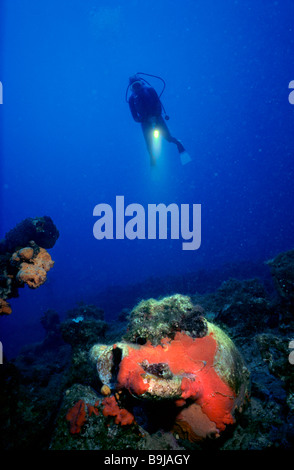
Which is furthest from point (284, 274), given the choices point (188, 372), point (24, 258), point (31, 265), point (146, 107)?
point (146, 107)

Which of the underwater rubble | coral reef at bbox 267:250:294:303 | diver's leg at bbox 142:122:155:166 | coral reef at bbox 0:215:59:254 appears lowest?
the underwater rubble

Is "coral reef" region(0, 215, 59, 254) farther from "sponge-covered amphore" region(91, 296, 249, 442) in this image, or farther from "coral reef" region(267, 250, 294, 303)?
→ "coral reef" region(267, 250, 294, 303)

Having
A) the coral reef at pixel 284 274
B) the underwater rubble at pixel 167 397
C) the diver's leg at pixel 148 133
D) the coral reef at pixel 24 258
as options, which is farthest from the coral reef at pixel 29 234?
the diver's leg at pixel 148 133

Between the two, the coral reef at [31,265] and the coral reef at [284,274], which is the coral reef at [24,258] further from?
the coral reef at [284,274]

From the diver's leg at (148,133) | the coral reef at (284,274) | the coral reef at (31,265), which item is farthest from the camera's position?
the diver's leg at (148,133)

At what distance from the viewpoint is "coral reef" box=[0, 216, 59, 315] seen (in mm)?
4465

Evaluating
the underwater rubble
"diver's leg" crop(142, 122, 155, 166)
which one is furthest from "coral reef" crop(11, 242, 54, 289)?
"diver's leg" crop(142, 122, 155, 166)

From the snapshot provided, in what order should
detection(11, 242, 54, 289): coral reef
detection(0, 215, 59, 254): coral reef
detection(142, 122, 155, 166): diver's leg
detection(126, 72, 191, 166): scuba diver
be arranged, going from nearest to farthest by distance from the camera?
detection(11, 242, 54, 289): coral reef → detection(0, 215, 59, 254): coral reef → detection(126, 72, 191, 166): scuba diver → detection(142, 122, 155, 166): diver's leg

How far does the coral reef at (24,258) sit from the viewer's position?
4465 millimetres

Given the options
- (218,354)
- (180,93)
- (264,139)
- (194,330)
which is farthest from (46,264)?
(264,139)

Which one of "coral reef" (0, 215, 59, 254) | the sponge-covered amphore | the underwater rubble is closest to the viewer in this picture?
the sponge-covered amphore

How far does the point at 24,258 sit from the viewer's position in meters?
4.65

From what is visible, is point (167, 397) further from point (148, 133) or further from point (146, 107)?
point (148, 133)

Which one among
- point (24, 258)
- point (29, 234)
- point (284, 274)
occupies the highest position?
point (29, 234)
